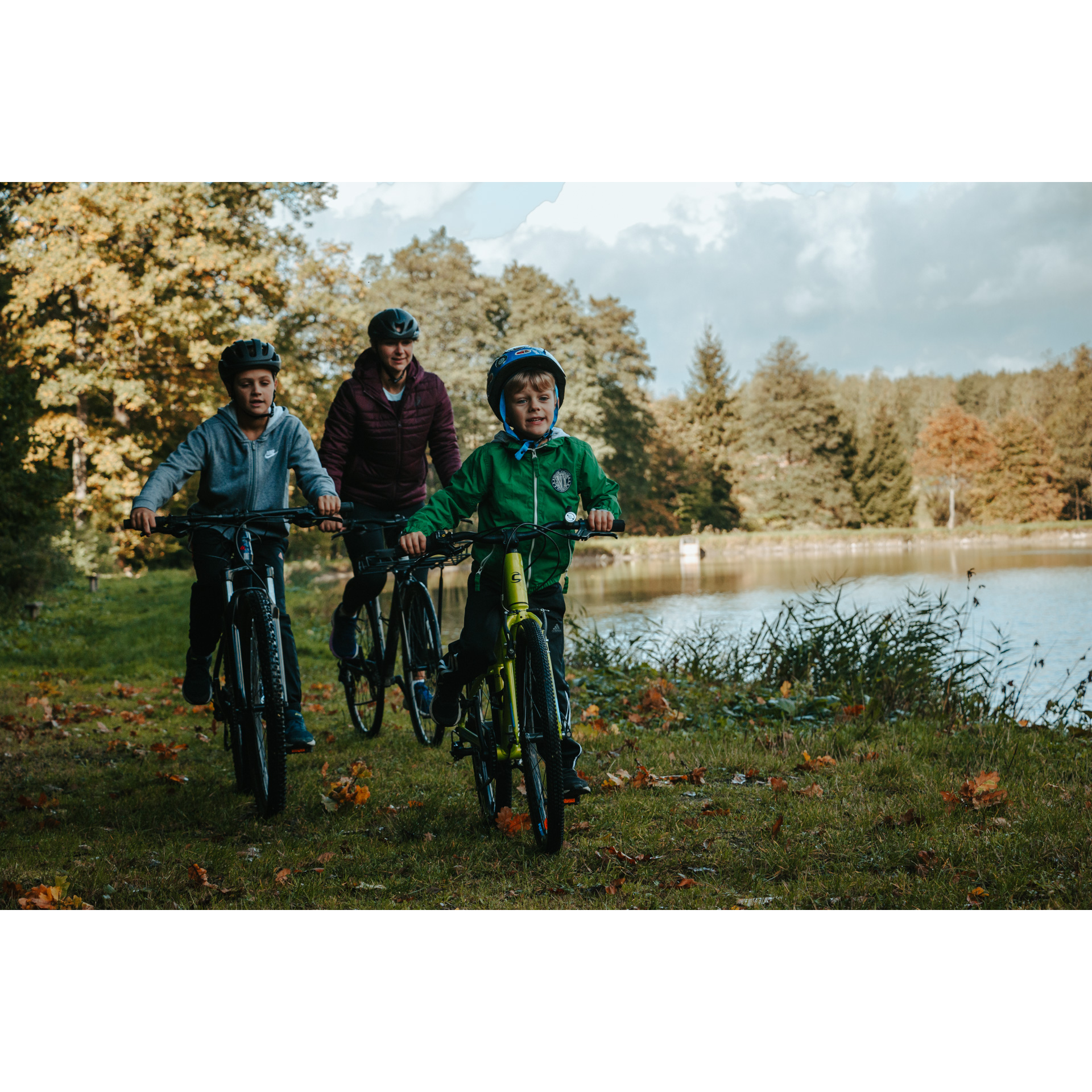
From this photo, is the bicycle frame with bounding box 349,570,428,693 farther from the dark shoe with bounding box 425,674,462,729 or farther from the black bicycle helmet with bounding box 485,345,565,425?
the black bicycle helmet with bounding box 485,345,565,425

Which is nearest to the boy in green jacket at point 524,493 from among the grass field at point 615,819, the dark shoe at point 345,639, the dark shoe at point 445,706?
the dark shoe at point 445,706

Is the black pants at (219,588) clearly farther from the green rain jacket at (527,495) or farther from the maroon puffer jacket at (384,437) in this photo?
the green rain jacket at (527,495)

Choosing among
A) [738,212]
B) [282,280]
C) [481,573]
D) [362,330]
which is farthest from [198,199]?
[738,212]

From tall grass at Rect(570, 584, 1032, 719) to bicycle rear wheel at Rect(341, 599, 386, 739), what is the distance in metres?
2.28

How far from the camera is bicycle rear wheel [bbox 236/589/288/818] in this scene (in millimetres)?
3404

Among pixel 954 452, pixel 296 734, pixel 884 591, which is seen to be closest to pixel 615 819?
pixel 296 734

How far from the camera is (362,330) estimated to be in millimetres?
21125

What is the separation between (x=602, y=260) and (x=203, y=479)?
38.5 meters

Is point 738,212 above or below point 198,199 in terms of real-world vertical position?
above

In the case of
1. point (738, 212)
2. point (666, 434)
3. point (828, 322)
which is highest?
point (738, 212)

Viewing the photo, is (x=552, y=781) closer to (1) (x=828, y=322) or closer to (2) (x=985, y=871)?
(2) (x=985, y=871)

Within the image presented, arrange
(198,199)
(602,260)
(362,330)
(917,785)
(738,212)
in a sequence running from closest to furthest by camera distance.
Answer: (917,785) < (198,199) < (362,330) < (602,260) < (738,212)

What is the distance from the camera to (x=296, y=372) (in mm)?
18031

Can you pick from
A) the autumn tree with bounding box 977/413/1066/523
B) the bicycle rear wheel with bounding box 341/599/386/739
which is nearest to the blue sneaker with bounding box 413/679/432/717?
the bicycle rear wheel with bounding box 341/599/386/739
